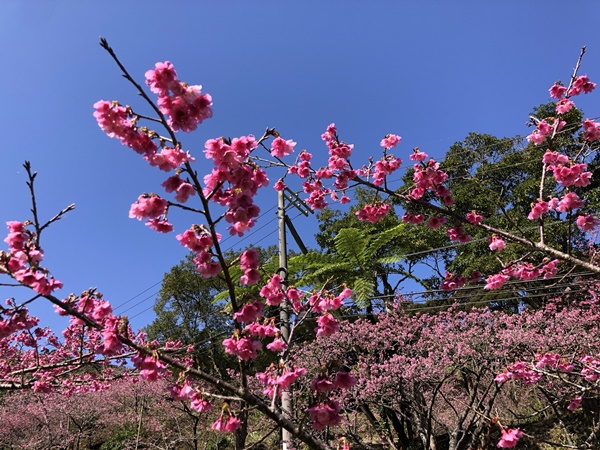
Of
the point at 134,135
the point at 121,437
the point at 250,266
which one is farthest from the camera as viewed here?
the point at 121,437

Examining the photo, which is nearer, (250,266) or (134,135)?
(134,135)

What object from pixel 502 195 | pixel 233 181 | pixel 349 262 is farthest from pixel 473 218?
pixel 502 195

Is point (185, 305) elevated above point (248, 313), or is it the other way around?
point (185, 305)

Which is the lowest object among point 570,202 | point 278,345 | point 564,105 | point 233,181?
point 278,345

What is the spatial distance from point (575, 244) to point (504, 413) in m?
5.81

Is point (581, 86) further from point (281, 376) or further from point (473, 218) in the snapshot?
point (281, 376)

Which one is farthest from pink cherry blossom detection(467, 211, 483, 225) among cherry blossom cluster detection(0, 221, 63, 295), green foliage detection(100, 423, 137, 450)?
green foliage detection(100, 423, 137, 450)

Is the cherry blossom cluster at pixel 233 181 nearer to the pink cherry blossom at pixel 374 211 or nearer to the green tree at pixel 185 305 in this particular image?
the pink cherry blossom at pixel 374 211

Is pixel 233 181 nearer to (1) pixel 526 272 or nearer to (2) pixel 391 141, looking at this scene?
(2) pixel 391 141

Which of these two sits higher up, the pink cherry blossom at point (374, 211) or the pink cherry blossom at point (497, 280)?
the pink cherry blossom at point (374, 211)

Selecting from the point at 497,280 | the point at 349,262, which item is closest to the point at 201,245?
the point at 497,280

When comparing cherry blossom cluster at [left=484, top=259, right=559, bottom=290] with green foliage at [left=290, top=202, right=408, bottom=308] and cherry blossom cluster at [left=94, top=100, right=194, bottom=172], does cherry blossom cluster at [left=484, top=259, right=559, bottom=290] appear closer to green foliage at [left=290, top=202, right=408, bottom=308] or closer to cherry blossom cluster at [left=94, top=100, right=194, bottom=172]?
→ cherry blossom cluster at [left=94, top=100, right=194, bottom=172]

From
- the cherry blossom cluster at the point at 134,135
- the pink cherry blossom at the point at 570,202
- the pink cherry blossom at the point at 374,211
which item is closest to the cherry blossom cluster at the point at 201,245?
the cherry blossom cluster at the point at 134,135

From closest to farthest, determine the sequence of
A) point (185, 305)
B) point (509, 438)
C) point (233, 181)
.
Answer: point (233, 181)
point (509, 438)
point (185, 305)
